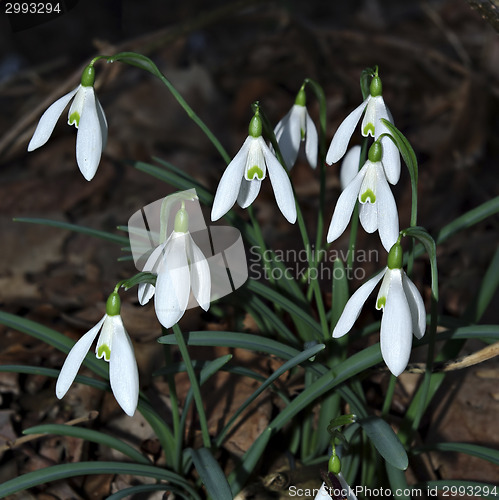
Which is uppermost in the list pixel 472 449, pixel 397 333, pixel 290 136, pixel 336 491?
pixel 290 136

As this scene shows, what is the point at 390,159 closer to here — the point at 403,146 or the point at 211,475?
the point at 403,146

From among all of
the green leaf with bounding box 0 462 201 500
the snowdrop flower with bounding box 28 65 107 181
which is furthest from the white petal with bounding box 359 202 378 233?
the green leaf with bounding box 0 462 201 500

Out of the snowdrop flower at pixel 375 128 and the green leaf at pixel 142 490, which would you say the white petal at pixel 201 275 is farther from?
the green leaf at pixel 142 490

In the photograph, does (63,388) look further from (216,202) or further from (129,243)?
(129,243)

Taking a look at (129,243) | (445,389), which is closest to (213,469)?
(129,243)

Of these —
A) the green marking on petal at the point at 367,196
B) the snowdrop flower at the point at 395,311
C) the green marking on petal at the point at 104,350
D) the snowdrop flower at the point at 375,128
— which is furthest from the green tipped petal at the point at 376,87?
the green marking on petal at the point at 104,350

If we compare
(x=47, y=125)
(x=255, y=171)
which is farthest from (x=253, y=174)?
(x=47, y=125)
